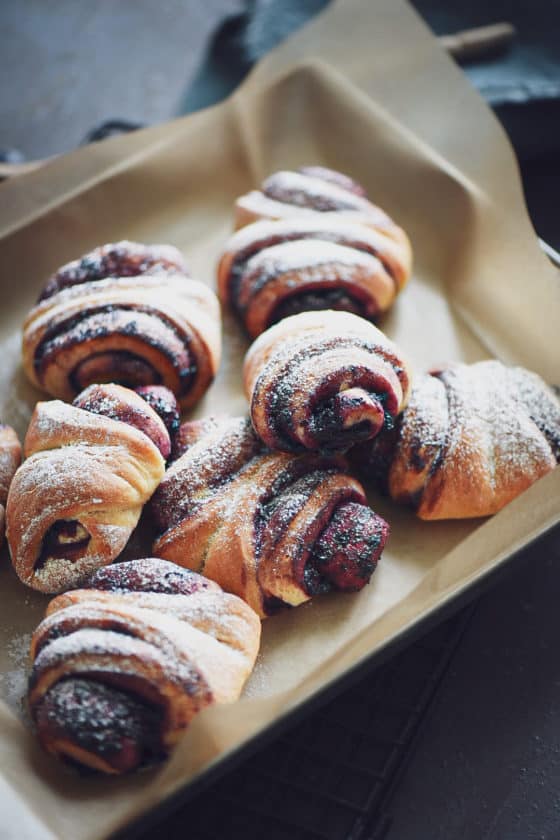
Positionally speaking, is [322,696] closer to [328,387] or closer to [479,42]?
[328,387]

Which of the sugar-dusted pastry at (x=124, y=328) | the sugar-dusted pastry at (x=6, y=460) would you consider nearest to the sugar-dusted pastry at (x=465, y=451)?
the sugar-dusted pastry at (x=124, y=328)

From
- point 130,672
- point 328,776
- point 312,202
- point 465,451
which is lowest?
point 328,776

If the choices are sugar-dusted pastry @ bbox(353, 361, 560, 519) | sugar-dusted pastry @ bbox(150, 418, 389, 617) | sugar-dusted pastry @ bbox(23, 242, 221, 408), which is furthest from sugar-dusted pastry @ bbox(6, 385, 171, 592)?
sugar-dusted pastry @ bbox(353, 361, 560, 519)

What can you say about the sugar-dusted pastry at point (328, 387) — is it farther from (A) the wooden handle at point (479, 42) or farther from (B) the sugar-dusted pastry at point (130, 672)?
A: (A) the wooden handle at point (479, 42)

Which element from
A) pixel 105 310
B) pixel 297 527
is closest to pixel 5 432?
pixel 105 310

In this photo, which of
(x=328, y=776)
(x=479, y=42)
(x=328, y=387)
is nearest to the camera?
(x=328, y=776)

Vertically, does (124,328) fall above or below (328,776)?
above

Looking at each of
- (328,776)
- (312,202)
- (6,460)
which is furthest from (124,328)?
(328,776)
